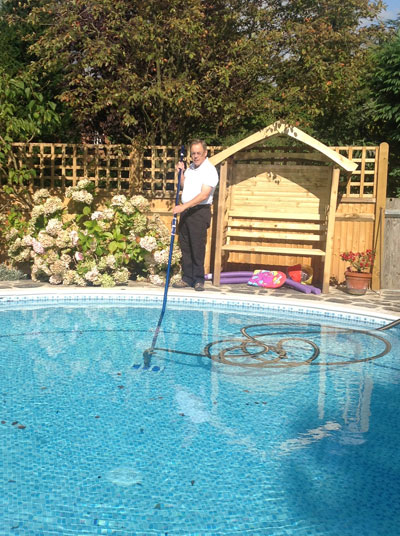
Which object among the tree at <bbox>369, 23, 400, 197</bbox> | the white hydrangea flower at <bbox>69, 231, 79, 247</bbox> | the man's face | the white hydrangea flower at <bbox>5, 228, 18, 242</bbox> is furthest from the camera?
the tree at <bbox>369, 23, 400, 197</bbox>

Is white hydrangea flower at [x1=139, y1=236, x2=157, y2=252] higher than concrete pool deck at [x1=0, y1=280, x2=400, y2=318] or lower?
higher

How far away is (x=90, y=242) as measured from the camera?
7582mm

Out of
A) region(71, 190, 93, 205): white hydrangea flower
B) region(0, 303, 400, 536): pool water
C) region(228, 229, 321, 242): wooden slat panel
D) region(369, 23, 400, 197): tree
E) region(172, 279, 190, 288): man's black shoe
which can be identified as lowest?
region(0, 303, 400, 536): pool water

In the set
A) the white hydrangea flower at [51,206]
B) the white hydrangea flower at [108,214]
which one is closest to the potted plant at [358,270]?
the white hydrangea flower at [108,214]

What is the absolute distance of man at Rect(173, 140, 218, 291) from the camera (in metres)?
7.14

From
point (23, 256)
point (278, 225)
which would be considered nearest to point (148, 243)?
point (23, 256)

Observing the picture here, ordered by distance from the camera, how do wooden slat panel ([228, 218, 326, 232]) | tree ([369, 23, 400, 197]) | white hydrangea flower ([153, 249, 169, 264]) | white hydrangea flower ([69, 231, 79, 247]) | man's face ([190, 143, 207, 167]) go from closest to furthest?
man's face ([190, 143, 207, 167]) → white hydrangea flower ([69, 231, 79, 247]) → white hydrangea flower ([153, 249, 169, 264]) → wooden slat panel ([228, 218, 326, 232]) → tree ([369, 23, 400, 197])

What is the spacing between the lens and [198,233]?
24.5 ft

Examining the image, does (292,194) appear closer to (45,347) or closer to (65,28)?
(65,28)

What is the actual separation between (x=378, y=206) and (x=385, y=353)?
3108 mm

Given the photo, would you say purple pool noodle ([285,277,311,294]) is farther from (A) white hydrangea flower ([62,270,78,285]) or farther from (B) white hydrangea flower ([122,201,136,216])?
(A) white hydrangea flower ([62,270,78,285])

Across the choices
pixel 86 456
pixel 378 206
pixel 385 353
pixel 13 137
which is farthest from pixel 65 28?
pixel 86 456

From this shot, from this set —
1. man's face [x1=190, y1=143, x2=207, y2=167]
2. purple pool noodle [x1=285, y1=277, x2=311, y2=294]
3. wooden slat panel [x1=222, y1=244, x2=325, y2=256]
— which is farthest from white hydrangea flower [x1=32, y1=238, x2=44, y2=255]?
purple pool noodle [x1=285, y1=277, x2=311, y2=294]

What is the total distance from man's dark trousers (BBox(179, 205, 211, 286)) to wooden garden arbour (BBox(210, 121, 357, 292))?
33cm
